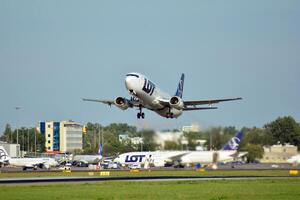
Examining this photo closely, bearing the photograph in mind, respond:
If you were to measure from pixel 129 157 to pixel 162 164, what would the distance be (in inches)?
293

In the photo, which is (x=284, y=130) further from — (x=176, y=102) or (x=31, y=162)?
(x=31, y=162)

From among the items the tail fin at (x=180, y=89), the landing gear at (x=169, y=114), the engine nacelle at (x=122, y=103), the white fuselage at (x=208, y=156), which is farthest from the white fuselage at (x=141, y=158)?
the white fuselage at (x=208, y=156)

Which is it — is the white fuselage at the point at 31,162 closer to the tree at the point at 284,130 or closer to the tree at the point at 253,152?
the tree at the point at 284,130

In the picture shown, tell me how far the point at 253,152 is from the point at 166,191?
92.3 feet

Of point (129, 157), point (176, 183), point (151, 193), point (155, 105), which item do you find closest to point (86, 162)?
point (129, 157)

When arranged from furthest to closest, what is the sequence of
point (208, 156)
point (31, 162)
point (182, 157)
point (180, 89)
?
point (31, 162), point (180, 89), point (182, 157), point (208, 156)

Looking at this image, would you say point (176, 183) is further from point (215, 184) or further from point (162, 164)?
point (162, 164)

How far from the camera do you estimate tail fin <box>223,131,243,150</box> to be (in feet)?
239

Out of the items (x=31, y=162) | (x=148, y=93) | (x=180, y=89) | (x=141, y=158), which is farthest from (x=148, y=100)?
(x=31, y=162)

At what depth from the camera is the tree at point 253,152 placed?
268 feet

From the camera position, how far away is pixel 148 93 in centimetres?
8450

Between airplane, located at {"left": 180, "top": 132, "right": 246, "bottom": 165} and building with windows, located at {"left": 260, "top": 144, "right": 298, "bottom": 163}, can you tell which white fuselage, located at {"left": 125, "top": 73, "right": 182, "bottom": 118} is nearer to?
airplane, located at {"left": 180, "top": 132, "right": 246, "bottom": 165}

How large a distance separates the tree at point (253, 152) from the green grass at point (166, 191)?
1398cm

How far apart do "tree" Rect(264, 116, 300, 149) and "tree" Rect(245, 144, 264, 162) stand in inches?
176
